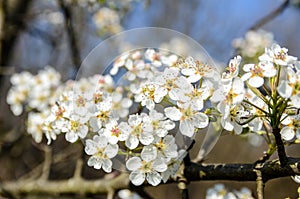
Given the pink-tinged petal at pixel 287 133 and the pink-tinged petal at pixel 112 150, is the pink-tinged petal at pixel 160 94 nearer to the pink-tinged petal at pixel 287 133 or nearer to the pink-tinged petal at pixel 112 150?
the pink-tinged petal at pixel 112 150

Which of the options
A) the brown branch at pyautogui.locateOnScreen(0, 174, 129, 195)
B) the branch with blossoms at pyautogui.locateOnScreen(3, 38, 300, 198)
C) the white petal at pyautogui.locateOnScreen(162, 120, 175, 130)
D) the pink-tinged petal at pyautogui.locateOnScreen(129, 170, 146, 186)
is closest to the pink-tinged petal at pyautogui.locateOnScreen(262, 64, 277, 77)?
the branch with blossoms at pyautogui.locateOnScreen(3, 38, 300, 198)

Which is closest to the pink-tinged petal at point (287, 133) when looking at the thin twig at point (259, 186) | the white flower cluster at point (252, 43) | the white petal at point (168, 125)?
the thin twig at point (259, 186)

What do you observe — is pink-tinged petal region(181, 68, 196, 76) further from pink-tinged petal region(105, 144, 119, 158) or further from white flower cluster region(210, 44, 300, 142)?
pink-tinged petal region(105, 144, 119, 158)

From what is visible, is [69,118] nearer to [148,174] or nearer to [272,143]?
[148,174]

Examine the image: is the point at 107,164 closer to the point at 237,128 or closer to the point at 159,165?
the point at 159,165

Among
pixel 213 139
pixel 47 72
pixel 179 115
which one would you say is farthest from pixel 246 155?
pixel 179 115
